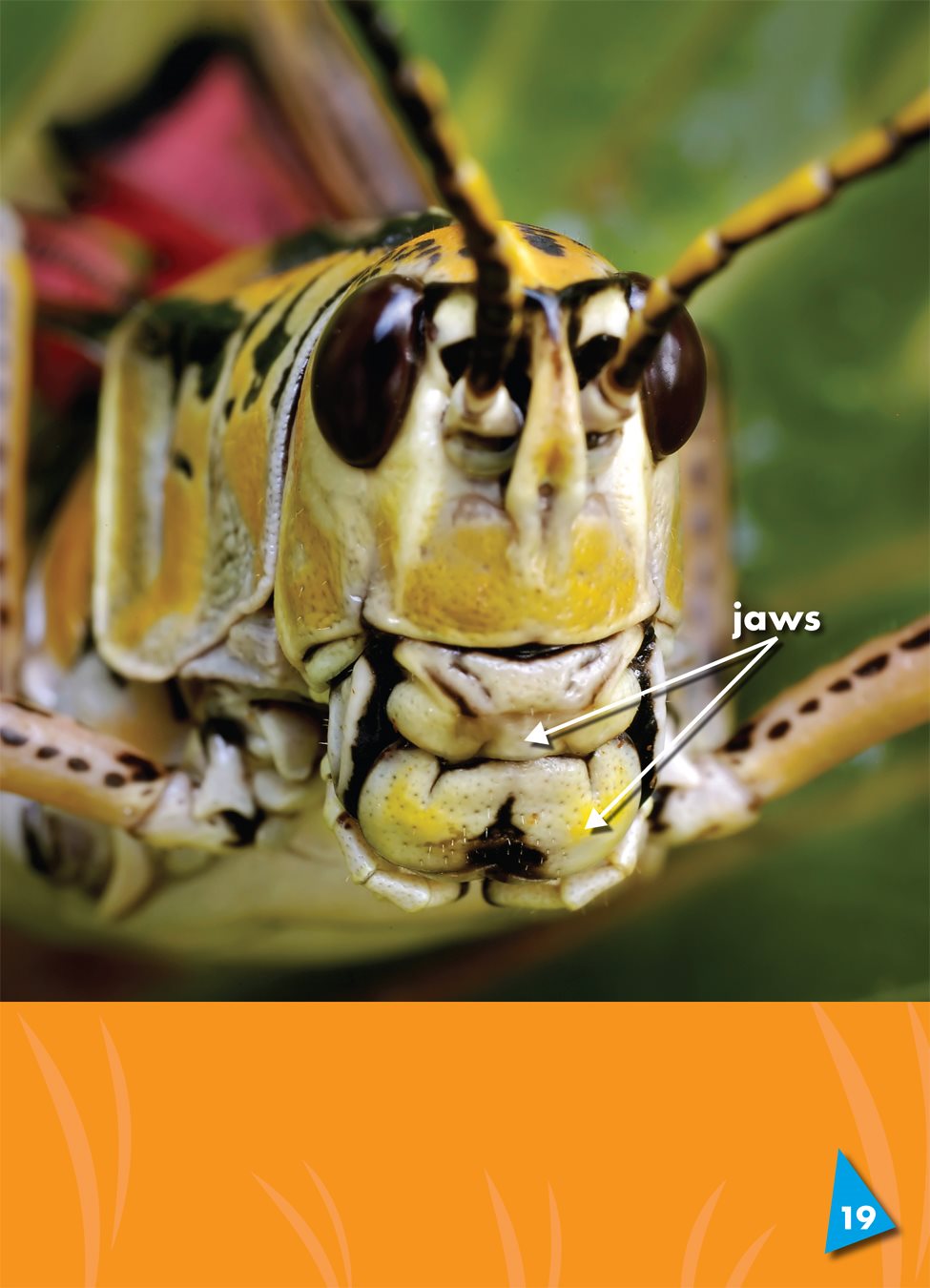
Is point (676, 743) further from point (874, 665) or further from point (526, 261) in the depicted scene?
point (526, 261)

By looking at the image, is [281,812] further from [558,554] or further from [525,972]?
[525,972]

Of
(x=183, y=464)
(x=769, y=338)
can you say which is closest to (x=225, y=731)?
(x=183, y=464)

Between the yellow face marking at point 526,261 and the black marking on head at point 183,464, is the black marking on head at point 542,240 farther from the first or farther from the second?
the black marking on head at point 183,464
